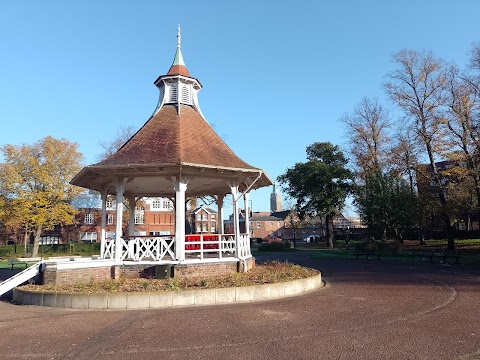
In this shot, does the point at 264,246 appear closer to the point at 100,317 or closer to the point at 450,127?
the point at 450,127

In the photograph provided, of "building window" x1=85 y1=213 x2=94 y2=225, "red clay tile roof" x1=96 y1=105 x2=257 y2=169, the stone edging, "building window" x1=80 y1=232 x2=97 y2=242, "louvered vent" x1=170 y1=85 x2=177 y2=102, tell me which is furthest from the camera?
"building window" x1=80 y1=232 x2=97 y2=242

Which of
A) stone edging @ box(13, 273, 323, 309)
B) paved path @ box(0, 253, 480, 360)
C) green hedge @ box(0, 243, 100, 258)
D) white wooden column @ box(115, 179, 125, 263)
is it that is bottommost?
paved path @ box(0, 253, 480, 360)

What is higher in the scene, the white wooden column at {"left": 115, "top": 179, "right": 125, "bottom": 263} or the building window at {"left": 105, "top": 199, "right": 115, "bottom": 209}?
the building window at {"left": 105, "top": 199, "right": 115, "bottom": 209}

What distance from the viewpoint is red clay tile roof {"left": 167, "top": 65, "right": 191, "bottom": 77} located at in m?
18.2

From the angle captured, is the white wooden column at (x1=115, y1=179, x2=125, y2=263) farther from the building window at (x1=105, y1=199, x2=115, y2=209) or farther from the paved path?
the building window at (x1=105, y1=199, x2=115, y2=209)

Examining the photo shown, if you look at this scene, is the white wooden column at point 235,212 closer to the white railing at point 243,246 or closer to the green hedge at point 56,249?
the white railing at point 243,246

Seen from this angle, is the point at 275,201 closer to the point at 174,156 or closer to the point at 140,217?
the point at 140,217

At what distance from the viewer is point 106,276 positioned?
13359mm

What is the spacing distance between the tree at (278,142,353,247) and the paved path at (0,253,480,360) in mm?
39140

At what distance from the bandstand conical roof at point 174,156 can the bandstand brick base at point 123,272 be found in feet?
10.8

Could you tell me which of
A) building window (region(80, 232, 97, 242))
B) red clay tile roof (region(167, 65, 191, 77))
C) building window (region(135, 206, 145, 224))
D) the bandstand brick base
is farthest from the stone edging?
building window (region(80, 232, 97, 242))

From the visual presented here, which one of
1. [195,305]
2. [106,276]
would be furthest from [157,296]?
[106,276]

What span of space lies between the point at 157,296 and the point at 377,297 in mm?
6670

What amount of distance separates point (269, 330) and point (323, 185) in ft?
146
